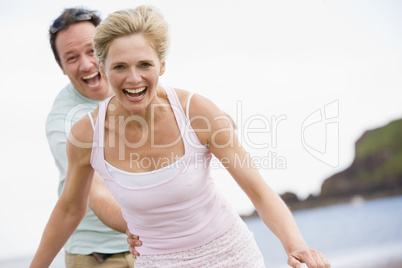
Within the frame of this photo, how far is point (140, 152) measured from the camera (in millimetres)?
2029

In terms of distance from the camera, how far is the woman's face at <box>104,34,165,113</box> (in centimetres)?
189

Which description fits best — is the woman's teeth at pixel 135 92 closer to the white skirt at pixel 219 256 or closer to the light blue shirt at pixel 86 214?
the white skirt at pixel 219 256

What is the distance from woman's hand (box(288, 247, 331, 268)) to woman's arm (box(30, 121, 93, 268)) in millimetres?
967

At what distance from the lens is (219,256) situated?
203 cm

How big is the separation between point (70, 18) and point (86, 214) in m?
1.30

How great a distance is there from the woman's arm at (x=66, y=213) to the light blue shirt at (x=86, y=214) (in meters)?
0.52

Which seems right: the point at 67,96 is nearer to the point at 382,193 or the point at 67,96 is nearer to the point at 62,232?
the point at 62,232

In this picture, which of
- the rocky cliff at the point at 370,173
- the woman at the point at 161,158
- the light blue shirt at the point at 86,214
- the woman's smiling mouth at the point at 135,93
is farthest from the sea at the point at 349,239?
the woman's smiling mouth at the point at 135,93

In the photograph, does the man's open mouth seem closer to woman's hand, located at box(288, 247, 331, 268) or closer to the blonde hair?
the blonde hair

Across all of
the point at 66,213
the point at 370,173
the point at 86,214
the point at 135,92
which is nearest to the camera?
the point at 135,92

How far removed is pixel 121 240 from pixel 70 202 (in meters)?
0.69

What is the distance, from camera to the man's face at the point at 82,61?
309 centimetres

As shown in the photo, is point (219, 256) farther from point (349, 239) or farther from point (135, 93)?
point (349, 239)

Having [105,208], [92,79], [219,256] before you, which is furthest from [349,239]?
[219,256]
